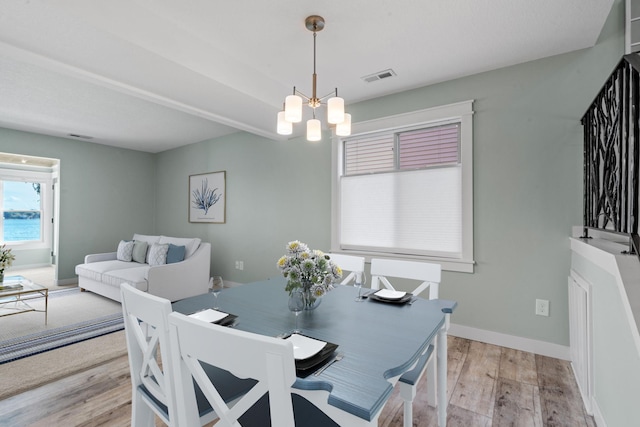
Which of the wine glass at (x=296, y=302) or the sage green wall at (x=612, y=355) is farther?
the wine glass at (x=296, y=302)

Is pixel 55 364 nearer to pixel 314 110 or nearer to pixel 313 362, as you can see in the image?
pixel 313 362

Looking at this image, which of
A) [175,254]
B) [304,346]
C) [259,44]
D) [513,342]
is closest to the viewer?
[304,346]

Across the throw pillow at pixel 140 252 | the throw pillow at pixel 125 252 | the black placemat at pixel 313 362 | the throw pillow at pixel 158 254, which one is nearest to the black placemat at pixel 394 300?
the black placemat at pixel 313 362

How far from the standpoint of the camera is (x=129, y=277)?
3.79m

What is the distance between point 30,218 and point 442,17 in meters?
7.81

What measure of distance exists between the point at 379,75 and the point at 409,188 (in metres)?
1.17

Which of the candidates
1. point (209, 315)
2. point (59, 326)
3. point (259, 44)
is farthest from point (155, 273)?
point (259, 44)

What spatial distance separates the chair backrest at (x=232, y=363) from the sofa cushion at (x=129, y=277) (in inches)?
128

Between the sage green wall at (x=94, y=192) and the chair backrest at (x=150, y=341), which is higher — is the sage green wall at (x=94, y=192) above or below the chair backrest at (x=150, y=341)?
above

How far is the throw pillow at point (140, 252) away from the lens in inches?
185

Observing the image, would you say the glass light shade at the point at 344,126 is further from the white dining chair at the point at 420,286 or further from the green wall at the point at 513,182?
the green wall at the point at 513,182

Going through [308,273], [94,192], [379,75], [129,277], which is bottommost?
[129,277]

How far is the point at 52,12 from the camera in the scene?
1841 millimetres

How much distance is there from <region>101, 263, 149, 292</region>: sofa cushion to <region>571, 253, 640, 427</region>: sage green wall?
4.11 metres
